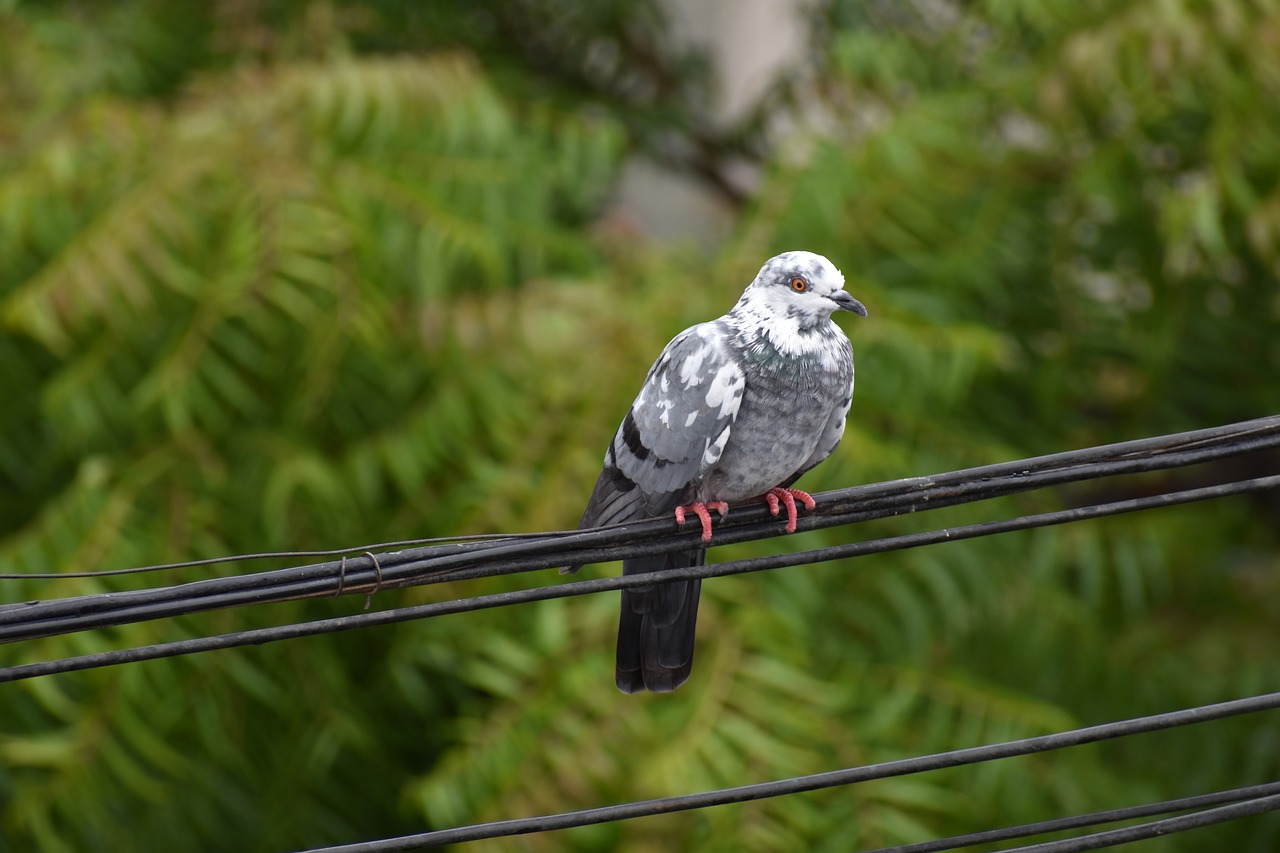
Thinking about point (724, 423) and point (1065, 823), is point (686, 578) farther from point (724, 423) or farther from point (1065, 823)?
point (724, 423)

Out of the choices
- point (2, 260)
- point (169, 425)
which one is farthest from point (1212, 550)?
point (2, 260)

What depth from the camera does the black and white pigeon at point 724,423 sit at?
10.3 ft

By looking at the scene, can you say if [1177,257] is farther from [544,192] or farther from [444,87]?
[444,87]

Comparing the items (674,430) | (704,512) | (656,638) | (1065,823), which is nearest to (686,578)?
(704,512)

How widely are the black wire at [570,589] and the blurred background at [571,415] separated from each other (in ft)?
4.36

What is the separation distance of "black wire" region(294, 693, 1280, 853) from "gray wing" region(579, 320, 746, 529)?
1.02 m

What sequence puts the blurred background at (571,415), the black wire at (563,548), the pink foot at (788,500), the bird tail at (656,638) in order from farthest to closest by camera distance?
1. the blurred background at (571,415)
2. the bird tail at (656,638)
3. the pink foot at (788,500)
4. the black wire at (563,548)

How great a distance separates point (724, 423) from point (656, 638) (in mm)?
550

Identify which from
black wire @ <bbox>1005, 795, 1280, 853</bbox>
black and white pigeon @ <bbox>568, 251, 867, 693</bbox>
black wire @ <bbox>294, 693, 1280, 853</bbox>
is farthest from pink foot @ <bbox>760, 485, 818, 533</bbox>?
black wire @ <bbox>1005, 795, 1280, 853</bbox>

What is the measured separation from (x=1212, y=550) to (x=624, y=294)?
8.39 feet

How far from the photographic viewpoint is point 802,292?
3229 millimetres

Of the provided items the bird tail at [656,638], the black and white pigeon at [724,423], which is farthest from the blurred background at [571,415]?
the black and white pigeon at [724,423]

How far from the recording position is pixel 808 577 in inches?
168

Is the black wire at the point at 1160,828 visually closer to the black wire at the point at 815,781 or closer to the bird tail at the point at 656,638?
the black wire at the point at 815,781
